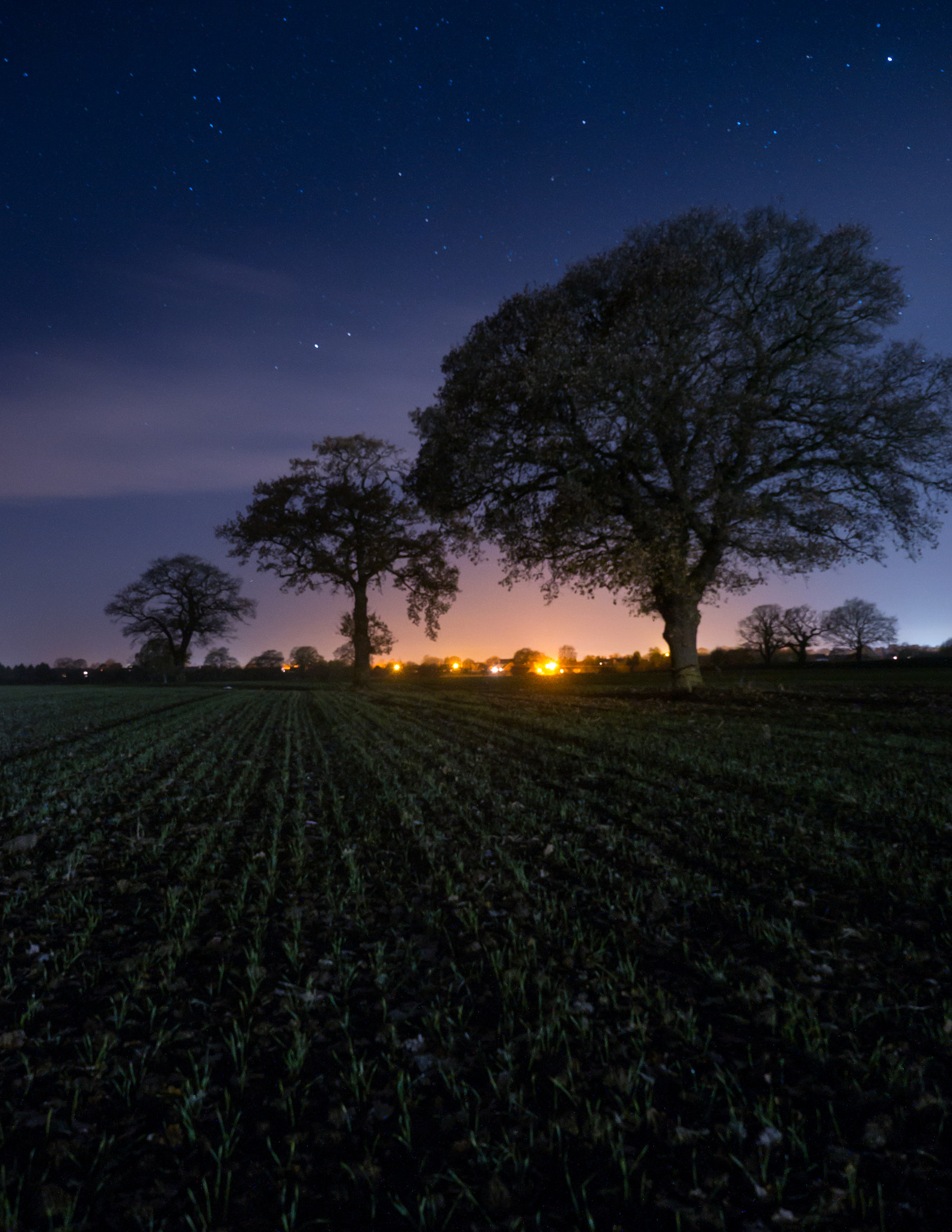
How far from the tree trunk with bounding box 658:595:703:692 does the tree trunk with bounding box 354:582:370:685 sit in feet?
83.7

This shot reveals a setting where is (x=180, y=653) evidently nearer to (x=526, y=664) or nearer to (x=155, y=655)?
(x=155, y=655)

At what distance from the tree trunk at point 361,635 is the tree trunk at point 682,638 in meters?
25.5

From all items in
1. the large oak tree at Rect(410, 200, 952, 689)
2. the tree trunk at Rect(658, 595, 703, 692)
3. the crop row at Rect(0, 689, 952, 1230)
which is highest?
the large oak tree at Rect(410, 200, 952, 689)

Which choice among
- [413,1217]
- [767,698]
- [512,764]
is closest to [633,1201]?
[413,1217]

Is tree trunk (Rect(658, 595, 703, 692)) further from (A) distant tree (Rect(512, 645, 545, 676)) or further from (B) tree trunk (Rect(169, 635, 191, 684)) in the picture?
(B) tree trunk (Rect(169, 635, 191, 684))

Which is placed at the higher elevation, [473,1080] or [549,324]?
[549,324]

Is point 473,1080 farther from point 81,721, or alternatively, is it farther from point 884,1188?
point 81,721

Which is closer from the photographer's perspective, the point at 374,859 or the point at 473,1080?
the point at 473,1080

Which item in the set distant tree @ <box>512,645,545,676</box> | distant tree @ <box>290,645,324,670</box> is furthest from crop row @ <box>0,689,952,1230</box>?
distant tree @ <box>290,645,324,670</box>

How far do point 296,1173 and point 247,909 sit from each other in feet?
9.89

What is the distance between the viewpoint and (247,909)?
526cm

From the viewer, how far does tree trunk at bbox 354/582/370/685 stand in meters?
44.2

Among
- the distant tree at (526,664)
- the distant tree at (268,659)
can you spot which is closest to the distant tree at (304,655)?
the distant tree at (268,659)

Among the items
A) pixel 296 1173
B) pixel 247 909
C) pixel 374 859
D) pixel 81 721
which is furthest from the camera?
pixel 81 721
